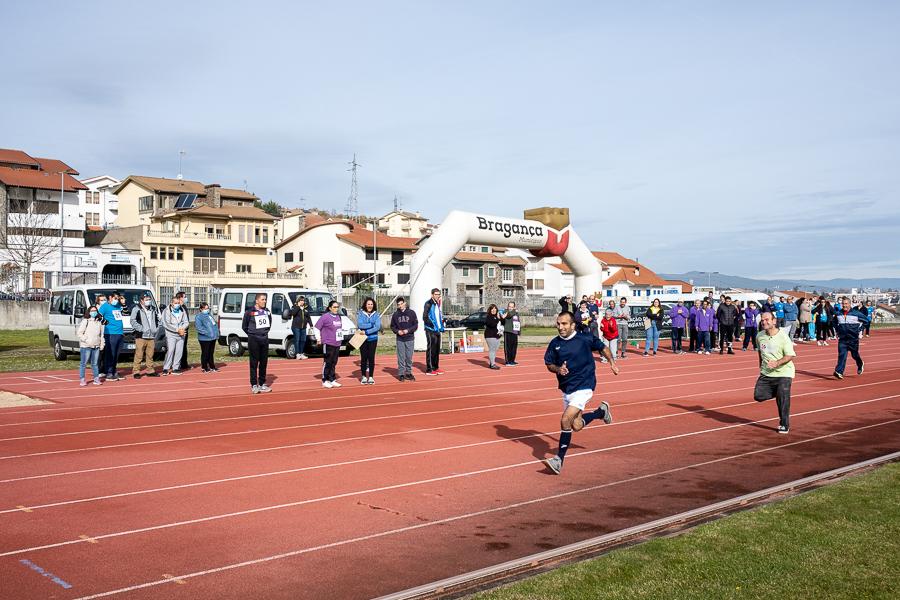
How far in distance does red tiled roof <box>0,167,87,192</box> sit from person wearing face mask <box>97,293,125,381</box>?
52991mm

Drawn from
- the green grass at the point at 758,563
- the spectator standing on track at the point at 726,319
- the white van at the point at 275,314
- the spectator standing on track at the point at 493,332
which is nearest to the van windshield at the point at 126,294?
the white van at the point at 275,314

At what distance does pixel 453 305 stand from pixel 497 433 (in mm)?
36361

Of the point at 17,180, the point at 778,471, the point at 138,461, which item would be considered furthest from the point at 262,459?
the point at 17,180

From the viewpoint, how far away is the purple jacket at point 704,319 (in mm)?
27578

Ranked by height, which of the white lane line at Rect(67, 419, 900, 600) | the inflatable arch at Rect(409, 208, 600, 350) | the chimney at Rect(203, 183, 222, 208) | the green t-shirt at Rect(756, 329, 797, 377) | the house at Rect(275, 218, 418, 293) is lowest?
the white lane line at Rect(67, 419, 900, 600)

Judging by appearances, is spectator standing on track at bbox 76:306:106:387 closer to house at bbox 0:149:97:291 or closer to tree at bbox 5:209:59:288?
house at bbox 0:149:97:291

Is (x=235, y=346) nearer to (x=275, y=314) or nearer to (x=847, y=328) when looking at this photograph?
(x=275, y=314)

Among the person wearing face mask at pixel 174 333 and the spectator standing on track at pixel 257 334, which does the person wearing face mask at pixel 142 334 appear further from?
the spectator standing on track at pixel 257 334

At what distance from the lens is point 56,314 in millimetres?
23906

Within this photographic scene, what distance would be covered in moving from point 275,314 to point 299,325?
1.20m

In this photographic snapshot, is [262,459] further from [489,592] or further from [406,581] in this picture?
[489,592]

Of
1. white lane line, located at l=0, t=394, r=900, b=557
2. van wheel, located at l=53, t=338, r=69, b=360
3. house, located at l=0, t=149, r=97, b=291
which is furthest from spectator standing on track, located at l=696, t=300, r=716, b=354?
house, located at l=0, t=149, r=97, b=291

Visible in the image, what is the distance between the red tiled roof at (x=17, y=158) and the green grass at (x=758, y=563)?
244 feet

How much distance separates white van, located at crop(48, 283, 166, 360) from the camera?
74.2ft
